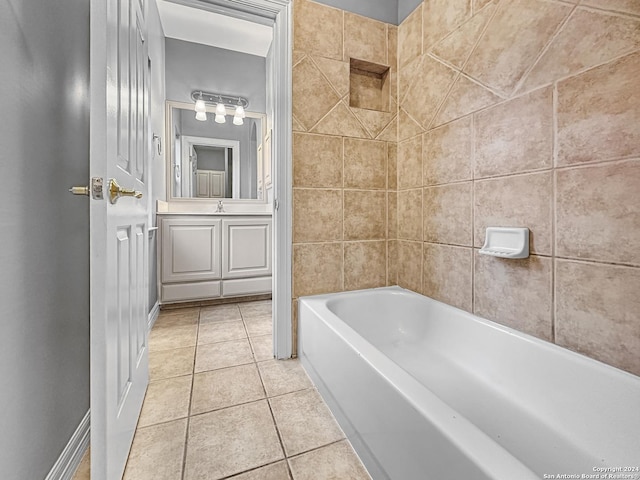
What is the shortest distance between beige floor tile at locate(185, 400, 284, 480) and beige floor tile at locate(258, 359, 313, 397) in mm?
144

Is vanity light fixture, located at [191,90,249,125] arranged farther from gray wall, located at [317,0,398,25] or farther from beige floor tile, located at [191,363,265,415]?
beige floor tile, located at [191,363,265,415]

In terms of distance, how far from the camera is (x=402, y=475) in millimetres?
777

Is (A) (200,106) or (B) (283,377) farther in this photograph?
(A) (200,106)

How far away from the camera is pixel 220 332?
2.11 m

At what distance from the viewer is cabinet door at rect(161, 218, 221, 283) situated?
2.50 m

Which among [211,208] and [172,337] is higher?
[211,208]

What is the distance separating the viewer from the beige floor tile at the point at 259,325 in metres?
2.12

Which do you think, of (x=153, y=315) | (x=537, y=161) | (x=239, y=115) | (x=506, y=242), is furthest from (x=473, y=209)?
(x=239, y=115)

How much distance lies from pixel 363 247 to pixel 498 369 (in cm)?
95

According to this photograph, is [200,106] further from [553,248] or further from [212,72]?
[553,248]

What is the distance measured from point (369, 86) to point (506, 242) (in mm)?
1363

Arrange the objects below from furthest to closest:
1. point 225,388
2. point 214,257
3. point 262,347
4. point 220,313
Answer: point 214,257 < point 220,313 < point 262,347 < point 225,388

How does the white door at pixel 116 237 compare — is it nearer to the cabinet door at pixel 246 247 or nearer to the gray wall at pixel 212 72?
the cabinet door at pixel 246 247

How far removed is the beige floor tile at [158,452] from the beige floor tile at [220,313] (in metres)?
1.22
